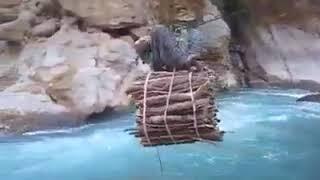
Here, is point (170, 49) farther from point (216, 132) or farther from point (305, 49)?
point (305, 49)

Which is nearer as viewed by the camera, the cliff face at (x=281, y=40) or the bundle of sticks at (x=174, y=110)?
the bundle of sticks at (x=174, y=110)

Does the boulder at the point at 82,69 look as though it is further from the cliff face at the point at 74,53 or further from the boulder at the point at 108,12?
the boulder at the point at 108,12

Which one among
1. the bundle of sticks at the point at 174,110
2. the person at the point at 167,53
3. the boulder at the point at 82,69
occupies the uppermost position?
the person at the point at 167,53

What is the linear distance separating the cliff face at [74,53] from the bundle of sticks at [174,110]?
343 cm

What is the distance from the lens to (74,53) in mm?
6633

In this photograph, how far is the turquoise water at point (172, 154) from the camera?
504 centimetres

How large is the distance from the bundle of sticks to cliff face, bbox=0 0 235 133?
11.3 feet

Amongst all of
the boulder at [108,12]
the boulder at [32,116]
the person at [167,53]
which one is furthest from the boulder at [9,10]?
the person at [167,53]

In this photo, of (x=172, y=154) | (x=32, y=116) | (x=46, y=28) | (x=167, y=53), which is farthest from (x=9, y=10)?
(x=167, y=53)

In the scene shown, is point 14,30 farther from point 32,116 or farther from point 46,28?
point 32,116

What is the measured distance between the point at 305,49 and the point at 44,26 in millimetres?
3164

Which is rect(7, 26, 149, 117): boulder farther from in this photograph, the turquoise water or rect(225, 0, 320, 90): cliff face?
rect(225, 0, 320, 90): cliff face

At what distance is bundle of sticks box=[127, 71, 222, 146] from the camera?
247 centimetres

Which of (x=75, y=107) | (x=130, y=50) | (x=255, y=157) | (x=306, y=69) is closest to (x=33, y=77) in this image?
(x=75, y=107)
